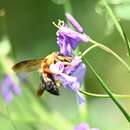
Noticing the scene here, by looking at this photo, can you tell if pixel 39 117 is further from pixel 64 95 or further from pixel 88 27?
pixel 88 27

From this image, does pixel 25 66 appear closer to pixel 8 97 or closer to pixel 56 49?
pixel 8 97

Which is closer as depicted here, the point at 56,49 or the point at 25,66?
the point at 25,66

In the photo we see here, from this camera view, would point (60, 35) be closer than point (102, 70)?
Yes

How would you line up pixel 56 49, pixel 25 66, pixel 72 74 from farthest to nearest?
pixel 56 49
pixel 25 66
pixel 72 74

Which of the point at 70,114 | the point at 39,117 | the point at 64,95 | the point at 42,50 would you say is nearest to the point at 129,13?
the point at 39,117

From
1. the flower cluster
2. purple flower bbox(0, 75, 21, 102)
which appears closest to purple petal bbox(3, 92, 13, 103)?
purple flower bbox(0, 75, 21, 102)

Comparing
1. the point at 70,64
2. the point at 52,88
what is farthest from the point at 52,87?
the point at 70,64

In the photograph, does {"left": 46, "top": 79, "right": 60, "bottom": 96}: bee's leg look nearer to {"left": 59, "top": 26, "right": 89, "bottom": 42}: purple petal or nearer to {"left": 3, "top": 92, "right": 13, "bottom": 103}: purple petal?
{"left": 59, "top": 26, "right": 89, "bottom": 42}: purple petal
